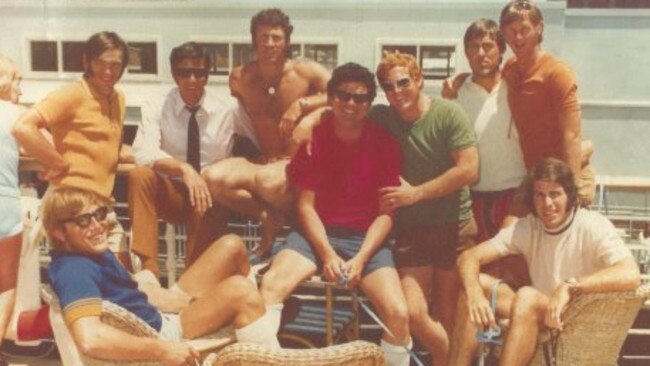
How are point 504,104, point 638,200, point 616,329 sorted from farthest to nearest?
point 638,200 < point 504,104 < point 616,329

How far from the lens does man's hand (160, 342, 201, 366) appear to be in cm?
199

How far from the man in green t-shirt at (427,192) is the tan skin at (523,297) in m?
0.23

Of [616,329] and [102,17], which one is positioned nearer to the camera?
[616,329]

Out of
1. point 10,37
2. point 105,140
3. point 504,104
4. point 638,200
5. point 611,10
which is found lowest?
point 638,200

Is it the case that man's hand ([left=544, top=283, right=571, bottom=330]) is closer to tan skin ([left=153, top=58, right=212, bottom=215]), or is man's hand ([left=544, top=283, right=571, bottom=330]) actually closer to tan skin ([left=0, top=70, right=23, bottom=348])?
tan skin ([left=153, top=58, right=212, bottom=215])

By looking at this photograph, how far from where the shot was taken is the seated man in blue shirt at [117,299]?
1933 millimetres

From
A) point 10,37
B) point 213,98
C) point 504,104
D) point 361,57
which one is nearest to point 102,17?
point 10,37

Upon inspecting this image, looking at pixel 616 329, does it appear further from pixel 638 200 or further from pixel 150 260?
pixel 638 200

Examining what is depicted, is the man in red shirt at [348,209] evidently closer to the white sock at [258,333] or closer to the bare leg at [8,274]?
the white sock at [258,333]

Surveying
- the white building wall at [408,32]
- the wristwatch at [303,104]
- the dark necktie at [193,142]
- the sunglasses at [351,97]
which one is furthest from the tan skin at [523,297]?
the white building wall at [408,32]

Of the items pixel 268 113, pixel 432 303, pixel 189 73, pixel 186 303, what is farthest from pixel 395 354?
pixel 189 73

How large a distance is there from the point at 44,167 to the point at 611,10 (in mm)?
4211

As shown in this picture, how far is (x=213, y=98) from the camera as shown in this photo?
2973 millimetres

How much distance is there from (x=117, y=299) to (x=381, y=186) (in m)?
1.06
